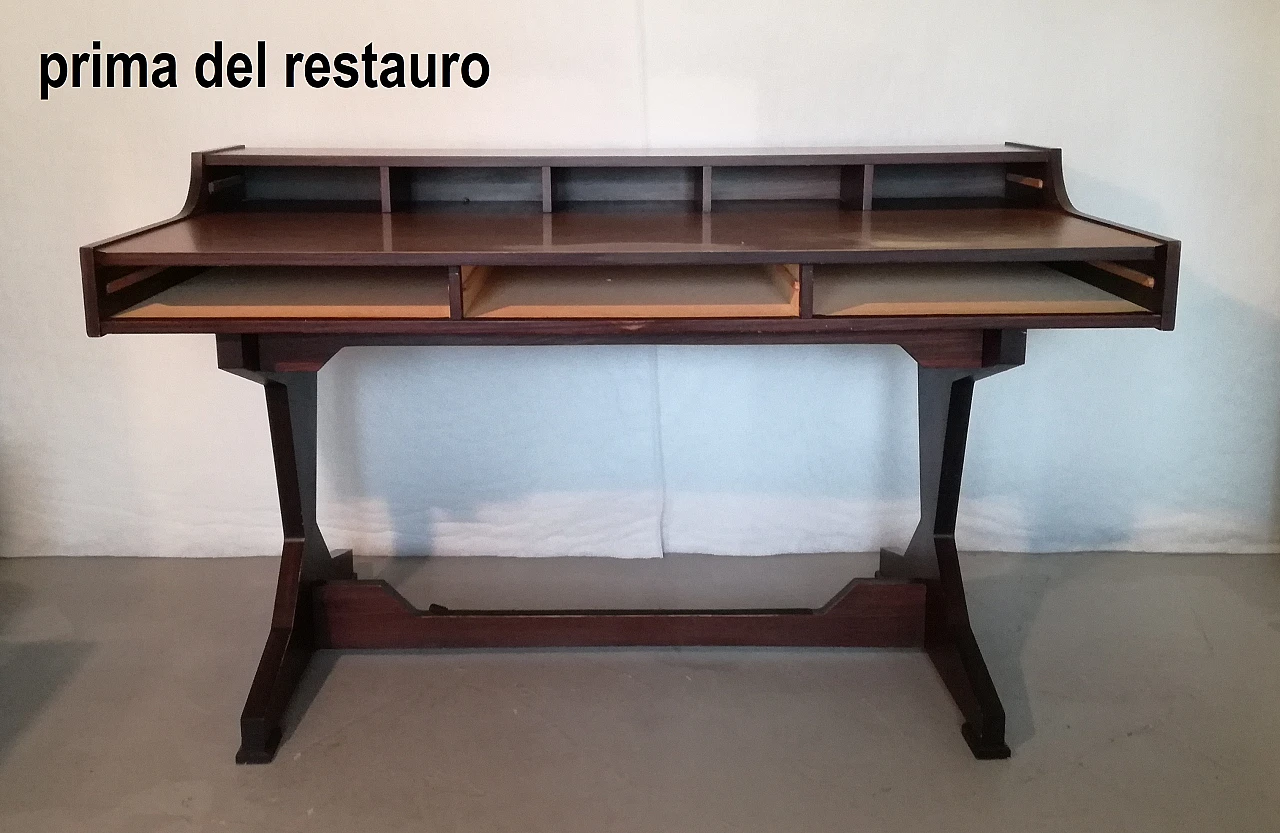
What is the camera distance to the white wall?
8.48ft

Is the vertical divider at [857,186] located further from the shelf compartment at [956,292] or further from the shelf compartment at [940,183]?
the shelf compartment at [956,292]

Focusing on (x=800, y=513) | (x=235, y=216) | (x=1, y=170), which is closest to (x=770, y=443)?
(x=800, y=513)

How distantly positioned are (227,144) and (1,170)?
571 mm

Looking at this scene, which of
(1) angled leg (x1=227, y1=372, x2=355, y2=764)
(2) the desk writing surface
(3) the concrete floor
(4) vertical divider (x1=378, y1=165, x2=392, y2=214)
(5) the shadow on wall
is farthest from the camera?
(5) the shadow on wall

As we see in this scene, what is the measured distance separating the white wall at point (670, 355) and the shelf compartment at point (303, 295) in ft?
2.63

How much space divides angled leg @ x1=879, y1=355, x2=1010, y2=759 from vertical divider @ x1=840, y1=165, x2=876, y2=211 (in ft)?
1.20

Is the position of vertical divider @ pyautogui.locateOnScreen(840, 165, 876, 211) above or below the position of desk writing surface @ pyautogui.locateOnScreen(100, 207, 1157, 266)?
above

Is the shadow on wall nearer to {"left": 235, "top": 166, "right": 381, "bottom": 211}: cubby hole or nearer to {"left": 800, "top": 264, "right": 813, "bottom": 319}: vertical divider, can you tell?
{"left": 235, "top": 166, "right": 381, "bottom": 211}: cubby hole

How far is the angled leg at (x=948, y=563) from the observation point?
2.05m

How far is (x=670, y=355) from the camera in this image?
2805 millimetres

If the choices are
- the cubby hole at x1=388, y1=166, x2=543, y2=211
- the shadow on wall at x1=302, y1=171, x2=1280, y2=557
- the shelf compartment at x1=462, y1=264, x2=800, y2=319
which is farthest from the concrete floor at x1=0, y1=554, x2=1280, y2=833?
the cubby hole at x1=388, y1=166, x2=543, y2=211

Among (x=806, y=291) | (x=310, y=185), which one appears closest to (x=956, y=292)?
(x=806, y=291)

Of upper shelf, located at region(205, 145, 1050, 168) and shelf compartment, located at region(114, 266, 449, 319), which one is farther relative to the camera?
upper shelf, located at region(205, 145, 1050, 168)

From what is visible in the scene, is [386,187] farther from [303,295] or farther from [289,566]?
[289,566]
